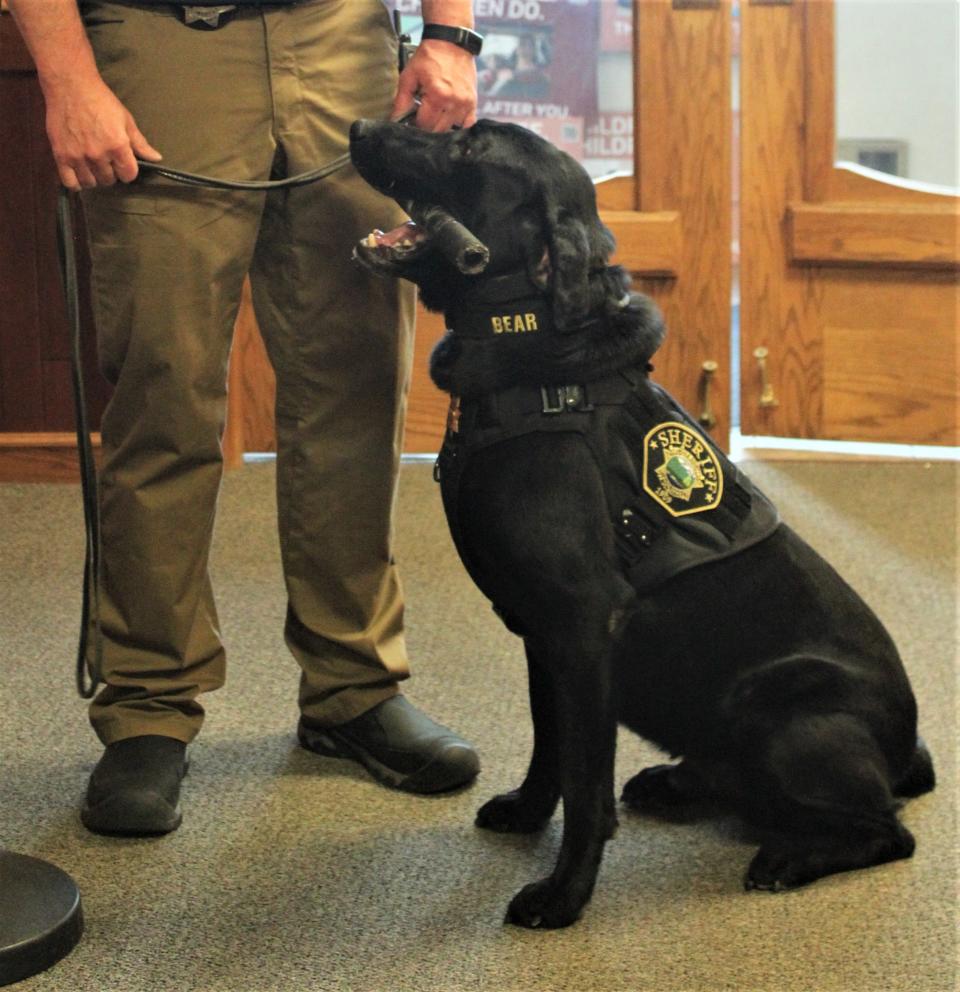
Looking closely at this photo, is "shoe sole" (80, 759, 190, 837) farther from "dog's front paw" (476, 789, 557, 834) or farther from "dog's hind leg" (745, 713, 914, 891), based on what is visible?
"dog's hind leg" (745, 713, 914, 891)

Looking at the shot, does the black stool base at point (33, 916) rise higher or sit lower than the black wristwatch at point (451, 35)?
lower

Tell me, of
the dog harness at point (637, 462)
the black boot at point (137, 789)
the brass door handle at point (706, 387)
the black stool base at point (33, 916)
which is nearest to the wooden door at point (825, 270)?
the brass door handle at point (706, 387)

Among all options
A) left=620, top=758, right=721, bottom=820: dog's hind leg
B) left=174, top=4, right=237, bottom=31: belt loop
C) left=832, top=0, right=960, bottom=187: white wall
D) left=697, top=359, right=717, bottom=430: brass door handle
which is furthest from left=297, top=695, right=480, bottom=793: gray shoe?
left=832, top=0, right=960, bottom=187: white wall

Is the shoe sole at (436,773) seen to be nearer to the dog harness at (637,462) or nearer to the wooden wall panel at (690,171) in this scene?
the dog harness at (637,462)

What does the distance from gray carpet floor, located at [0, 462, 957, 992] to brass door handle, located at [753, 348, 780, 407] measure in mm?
1166

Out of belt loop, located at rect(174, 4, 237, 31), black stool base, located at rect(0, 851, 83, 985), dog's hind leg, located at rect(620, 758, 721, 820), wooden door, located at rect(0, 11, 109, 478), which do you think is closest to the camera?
black stool base, located at rect(0, 851, 83, 985)

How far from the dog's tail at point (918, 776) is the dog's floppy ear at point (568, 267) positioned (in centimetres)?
69

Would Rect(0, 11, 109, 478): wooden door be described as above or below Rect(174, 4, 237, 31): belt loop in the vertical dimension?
below

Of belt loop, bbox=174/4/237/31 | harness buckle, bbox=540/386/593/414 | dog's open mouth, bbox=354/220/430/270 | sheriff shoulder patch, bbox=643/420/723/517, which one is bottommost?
sheriff shoulder patch, bbox=643/420/723/517

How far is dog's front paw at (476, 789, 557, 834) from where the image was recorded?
67.3 inches

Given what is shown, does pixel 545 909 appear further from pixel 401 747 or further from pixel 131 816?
pixel 131 816

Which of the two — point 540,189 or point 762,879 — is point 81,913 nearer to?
point 762,879

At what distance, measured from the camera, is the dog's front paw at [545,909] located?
1486mm

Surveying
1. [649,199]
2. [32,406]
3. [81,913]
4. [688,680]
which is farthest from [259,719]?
[649,199]
